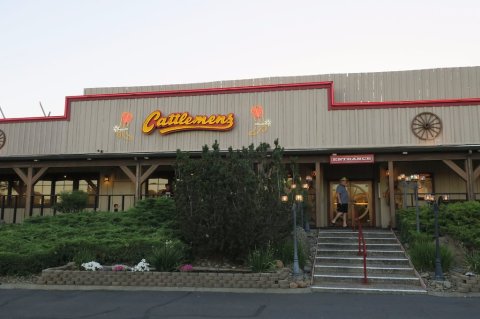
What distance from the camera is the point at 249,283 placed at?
10398mm

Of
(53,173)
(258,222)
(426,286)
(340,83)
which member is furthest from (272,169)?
(53,173)

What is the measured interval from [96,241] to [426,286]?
8458mm

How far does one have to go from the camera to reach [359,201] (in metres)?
20.9

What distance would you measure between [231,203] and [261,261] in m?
1.75

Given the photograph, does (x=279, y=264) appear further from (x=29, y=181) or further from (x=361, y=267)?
(x=29, y=181)

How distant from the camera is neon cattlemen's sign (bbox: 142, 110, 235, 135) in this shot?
1938 cm

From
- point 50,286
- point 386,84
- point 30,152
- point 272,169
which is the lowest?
point 50,286

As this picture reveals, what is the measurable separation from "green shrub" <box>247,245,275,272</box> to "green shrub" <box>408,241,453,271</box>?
12.1 ft

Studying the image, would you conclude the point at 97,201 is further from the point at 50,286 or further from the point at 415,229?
the point at 415,229

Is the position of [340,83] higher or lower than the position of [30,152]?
higher

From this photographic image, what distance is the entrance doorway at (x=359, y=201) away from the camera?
20.7 m

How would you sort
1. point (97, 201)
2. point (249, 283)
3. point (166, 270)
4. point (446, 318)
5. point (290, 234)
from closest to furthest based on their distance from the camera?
point (446, 318), point (249, 283), point (166, 270), point (290, 234), point (97, 201)

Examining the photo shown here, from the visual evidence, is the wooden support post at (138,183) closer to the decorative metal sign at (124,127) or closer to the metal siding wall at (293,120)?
the metal siding wall at (293,120)

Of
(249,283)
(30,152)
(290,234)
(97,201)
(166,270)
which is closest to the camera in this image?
(249,283)
